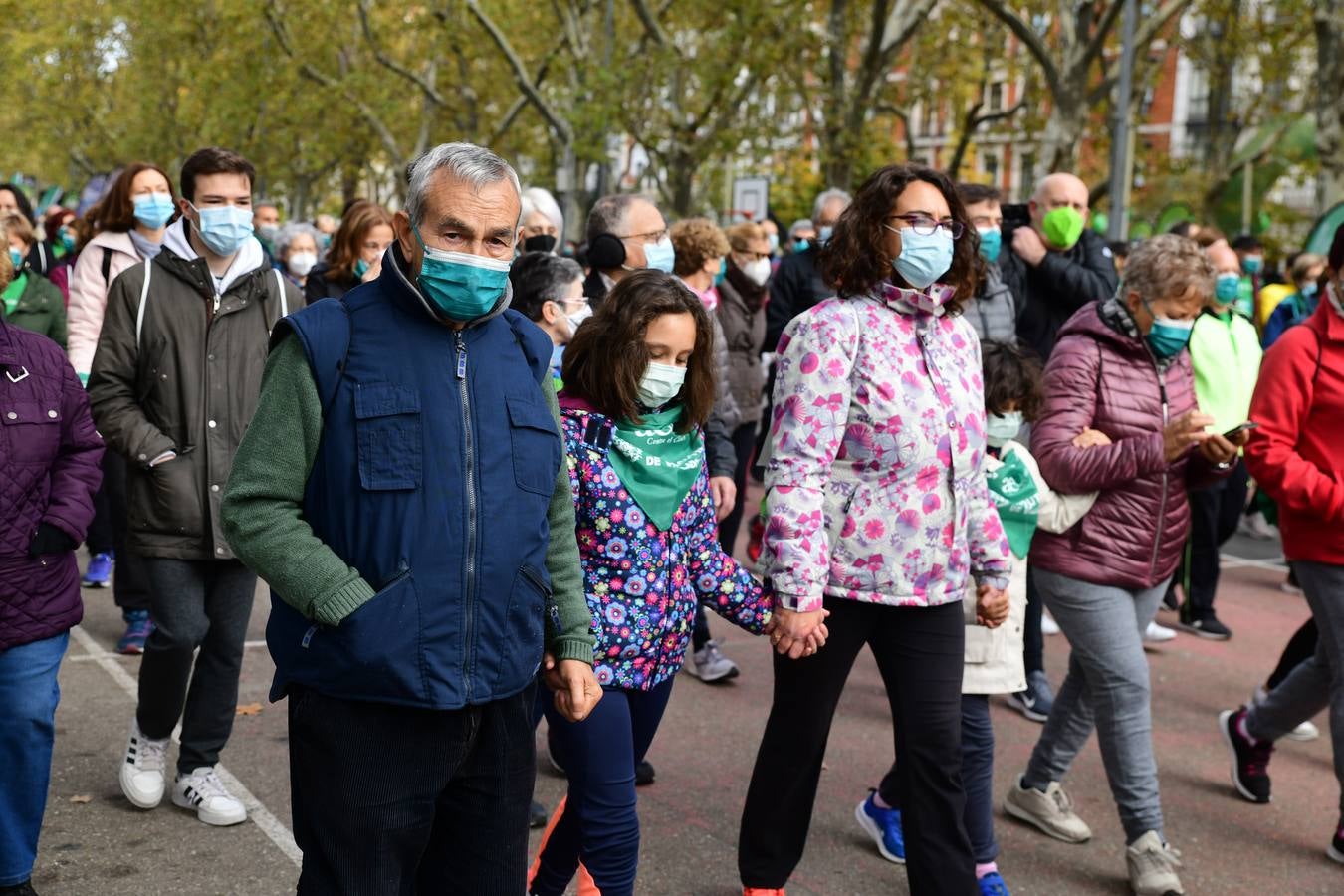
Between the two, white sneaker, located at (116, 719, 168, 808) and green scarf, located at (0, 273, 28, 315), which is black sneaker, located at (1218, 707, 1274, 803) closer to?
white sneaker, located at (116, 719, 168, 808)

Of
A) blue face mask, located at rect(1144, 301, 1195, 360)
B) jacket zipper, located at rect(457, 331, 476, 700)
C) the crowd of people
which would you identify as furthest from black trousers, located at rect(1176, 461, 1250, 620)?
jacket zipper, located at rect(457, 331, 476, 700)

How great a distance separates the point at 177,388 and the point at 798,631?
2.11m

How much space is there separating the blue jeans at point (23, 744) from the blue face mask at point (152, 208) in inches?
117

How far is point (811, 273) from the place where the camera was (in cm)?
859

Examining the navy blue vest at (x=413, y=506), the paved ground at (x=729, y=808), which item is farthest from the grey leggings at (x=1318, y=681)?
the navy blue vest at (x=413, y=506)

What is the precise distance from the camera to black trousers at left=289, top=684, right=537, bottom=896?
9.02ft

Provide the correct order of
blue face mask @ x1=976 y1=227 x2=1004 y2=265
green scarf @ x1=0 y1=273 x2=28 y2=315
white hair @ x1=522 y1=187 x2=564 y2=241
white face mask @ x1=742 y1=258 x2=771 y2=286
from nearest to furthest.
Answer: blue face mask @ x1=976 y1=227 x2=1004 y2=265, white hair @ x1=522 y1=187 x2=564 y2=241, green scarf @ x1=0 y1=273 x2=28 y2=315, white face mask @ x1=742 y1=258 x2=771 y2=286

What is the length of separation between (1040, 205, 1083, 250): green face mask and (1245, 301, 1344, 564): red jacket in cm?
232

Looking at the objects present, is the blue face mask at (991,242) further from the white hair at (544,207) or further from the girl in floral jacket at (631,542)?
the girl in floral jacket at (631,542)

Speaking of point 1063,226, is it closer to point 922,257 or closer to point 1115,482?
point 1115,482

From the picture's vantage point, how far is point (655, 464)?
12.2ft

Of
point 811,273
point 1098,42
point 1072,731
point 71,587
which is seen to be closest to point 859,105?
point 1098,42

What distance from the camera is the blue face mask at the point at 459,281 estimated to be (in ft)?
8.99

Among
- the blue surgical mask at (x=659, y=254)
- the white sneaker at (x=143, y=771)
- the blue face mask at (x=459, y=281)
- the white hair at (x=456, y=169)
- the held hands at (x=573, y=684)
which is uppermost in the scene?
the white hair at (x=456, y=169)
